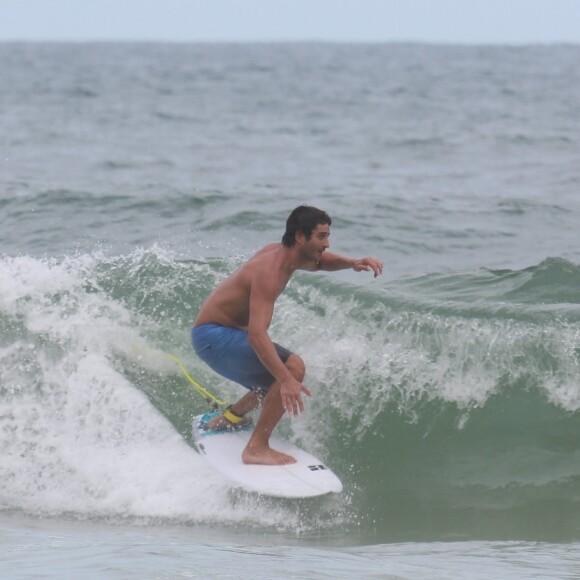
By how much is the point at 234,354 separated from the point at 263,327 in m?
0.49

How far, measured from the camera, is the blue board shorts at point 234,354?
660cm

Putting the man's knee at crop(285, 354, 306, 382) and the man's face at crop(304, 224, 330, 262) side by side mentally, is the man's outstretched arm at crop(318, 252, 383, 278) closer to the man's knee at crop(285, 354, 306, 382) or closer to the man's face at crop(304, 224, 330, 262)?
the man's face at crop(304, 224, 330, 262)

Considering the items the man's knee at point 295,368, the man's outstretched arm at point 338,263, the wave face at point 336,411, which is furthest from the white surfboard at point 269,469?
the man's outstretched arm at point 338,263

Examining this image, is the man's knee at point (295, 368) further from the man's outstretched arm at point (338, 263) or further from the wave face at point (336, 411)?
the wave face at point (336, 411)

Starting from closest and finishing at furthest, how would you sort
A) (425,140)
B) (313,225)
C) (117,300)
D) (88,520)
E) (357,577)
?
1. (357,577)
2. (313,225)
3. (88,520)
4. (117,300)
5. (425,140)

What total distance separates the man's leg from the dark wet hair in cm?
74

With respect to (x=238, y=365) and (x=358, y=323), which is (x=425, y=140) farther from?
(x=238, y=365)

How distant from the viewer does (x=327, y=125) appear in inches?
1181

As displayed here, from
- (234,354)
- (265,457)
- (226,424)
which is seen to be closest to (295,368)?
(234,354)

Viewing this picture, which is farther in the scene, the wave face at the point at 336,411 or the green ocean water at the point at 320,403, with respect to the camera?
the wave face at the point at 336,411

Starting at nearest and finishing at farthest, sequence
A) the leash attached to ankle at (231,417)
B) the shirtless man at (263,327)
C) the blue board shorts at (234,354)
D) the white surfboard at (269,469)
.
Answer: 1. the shirtless man at (263,327)
2. the white surfboard at (269,469)
3. the blue board shorts at (234,354)
4. the leash attached to ankle at (231,417)

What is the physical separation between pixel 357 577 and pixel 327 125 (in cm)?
2570

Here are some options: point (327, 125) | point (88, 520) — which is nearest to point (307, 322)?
point (88, 520)

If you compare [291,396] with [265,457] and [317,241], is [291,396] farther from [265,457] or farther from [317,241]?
[317,241]
